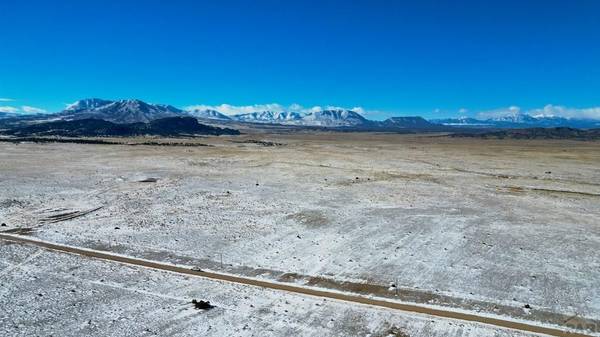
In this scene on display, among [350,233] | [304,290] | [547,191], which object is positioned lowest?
[304,290]

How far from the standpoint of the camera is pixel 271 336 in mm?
11695

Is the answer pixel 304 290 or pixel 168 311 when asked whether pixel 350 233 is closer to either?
pixel 304 290

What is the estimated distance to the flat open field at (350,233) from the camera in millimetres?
14555

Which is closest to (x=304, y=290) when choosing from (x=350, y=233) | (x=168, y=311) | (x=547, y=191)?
(x=168, y=311)

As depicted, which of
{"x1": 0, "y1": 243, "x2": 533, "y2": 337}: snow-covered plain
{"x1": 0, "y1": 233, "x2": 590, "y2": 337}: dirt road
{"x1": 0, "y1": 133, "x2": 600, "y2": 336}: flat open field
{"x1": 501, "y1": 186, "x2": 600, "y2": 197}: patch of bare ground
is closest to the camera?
{"x1": 0, "y1": 243, "x2": 533, "y2": 337}: snow-covered plain

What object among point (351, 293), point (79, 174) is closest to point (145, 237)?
point (351, 293)

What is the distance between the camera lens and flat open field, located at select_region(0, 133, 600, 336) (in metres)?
14.6

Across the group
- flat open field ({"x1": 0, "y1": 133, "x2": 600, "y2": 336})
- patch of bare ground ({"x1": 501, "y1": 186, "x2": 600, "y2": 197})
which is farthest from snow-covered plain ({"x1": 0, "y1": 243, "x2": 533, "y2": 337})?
patch of bare ground ({"x1": 501, "y1": 186, "x2": 600, "y2": 197})

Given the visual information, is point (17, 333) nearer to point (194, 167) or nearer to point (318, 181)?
point (318, 181)

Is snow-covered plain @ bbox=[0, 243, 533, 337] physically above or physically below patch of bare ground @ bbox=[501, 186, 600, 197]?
below

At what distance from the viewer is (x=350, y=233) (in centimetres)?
2188

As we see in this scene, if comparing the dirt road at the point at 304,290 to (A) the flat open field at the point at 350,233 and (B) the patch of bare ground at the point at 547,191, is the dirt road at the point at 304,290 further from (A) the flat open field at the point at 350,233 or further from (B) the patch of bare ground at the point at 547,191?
(B) the patch of bare ground at the point at 547,191

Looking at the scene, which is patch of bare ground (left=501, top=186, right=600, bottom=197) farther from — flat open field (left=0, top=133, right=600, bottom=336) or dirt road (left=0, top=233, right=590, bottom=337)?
dirt road (left=0, top=233, right=590, bottom=337)

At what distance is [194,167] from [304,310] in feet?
126
